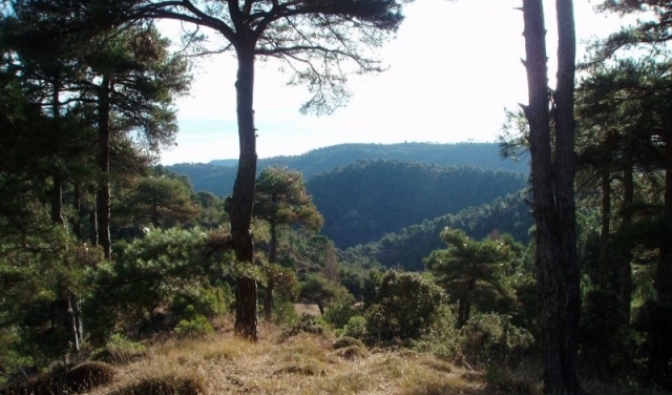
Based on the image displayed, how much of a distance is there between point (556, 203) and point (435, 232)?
310 ft

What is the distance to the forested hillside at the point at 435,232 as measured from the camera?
87175mm

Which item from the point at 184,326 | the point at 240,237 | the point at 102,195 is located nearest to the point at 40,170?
the point at 240,237

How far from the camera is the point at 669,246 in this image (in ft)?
27.4

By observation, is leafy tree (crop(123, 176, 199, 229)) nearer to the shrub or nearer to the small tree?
the small tree

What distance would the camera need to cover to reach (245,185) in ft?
21.7

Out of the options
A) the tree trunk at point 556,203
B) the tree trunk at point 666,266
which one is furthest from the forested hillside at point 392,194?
the tree trunk at point 556,203

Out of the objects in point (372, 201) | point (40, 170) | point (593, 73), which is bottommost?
point (372, 201)

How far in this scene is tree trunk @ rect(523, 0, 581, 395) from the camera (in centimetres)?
487

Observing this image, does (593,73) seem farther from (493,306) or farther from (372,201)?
(372,201)

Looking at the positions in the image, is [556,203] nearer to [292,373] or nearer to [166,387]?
[292,373]

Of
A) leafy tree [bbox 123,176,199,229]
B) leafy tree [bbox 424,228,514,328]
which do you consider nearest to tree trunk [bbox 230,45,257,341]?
leafy tree [bbox 424,228,514,328]

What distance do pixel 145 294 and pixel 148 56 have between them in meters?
4.60

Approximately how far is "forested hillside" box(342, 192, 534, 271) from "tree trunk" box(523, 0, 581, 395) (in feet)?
248

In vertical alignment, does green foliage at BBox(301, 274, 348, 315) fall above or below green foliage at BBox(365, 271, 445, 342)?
below
